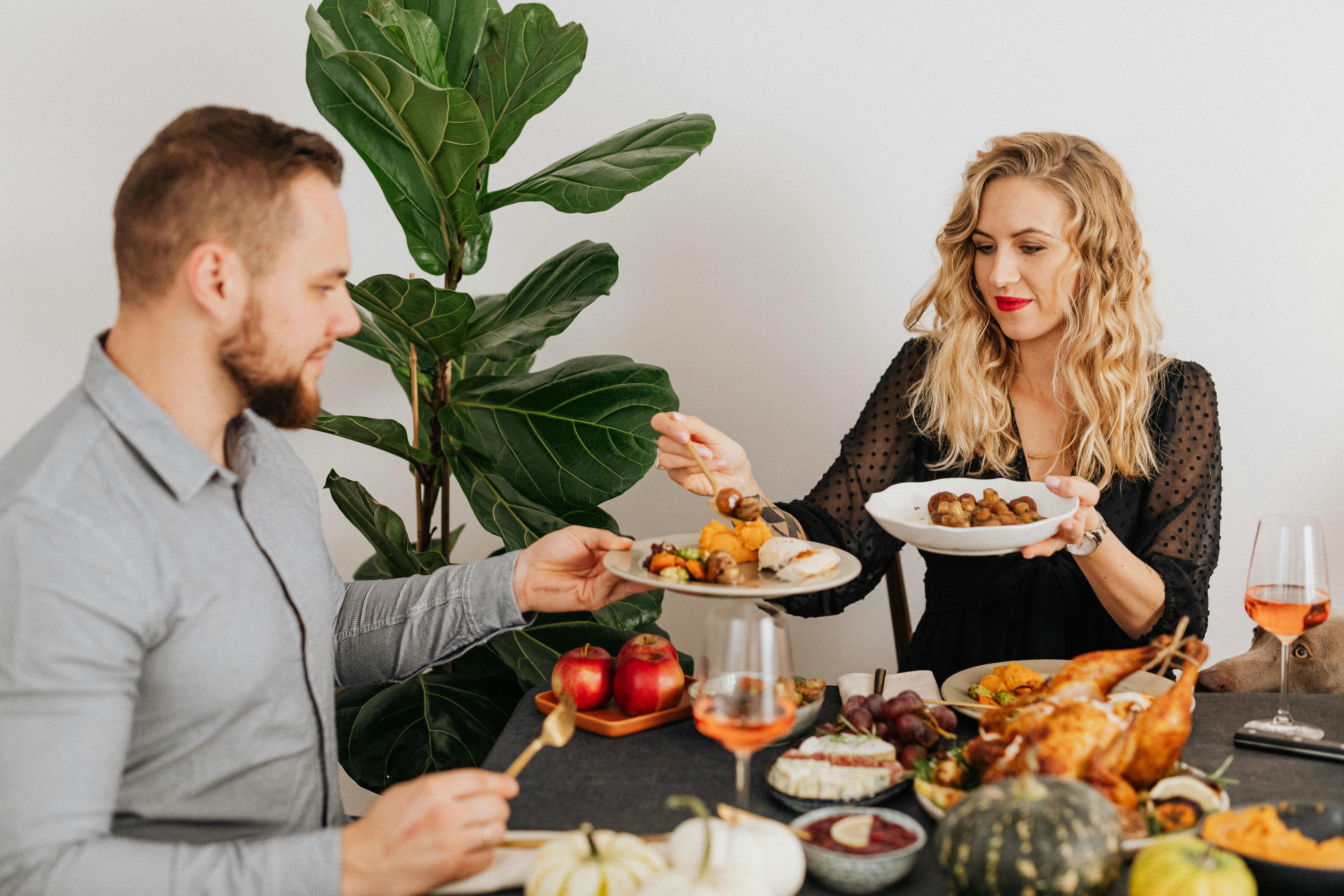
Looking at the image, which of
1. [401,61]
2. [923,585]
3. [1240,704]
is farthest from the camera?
[923,585]

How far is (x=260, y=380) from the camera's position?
4.26 ft

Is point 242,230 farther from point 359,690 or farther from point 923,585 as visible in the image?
point 923,585

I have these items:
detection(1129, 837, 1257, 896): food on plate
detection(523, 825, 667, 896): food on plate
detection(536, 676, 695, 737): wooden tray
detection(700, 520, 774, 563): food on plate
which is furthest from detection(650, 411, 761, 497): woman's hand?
detection(1129, 837, 1257, 896): food on plate

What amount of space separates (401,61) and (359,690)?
1392 millimetres

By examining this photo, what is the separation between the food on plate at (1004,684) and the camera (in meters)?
1.47

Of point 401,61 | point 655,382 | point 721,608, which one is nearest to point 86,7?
point 401,61

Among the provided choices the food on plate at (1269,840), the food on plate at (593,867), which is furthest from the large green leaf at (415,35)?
the food on plate at (1269,840)

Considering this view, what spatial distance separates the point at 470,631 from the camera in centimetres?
166

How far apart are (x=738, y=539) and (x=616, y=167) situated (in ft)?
3.08

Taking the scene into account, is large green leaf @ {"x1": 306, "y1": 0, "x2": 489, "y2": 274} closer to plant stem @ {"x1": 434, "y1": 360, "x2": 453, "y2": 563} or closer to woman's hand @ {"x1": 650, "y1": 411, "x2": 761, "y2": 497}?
plant stem @ {"x1": 434, "y1": 360, "x2": 453, "y2": 563}

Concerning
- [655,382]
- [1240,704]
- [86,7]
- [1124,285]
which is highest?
[86,7]

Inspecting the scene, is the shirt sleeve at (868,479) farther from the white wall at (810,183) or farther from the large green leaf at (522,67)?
the large green leaf at (522,67)

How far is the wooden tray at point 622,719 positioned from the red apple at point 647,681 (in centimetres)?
1

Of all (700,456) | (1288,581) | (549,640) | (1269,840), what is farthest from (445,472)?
(1269,840)
